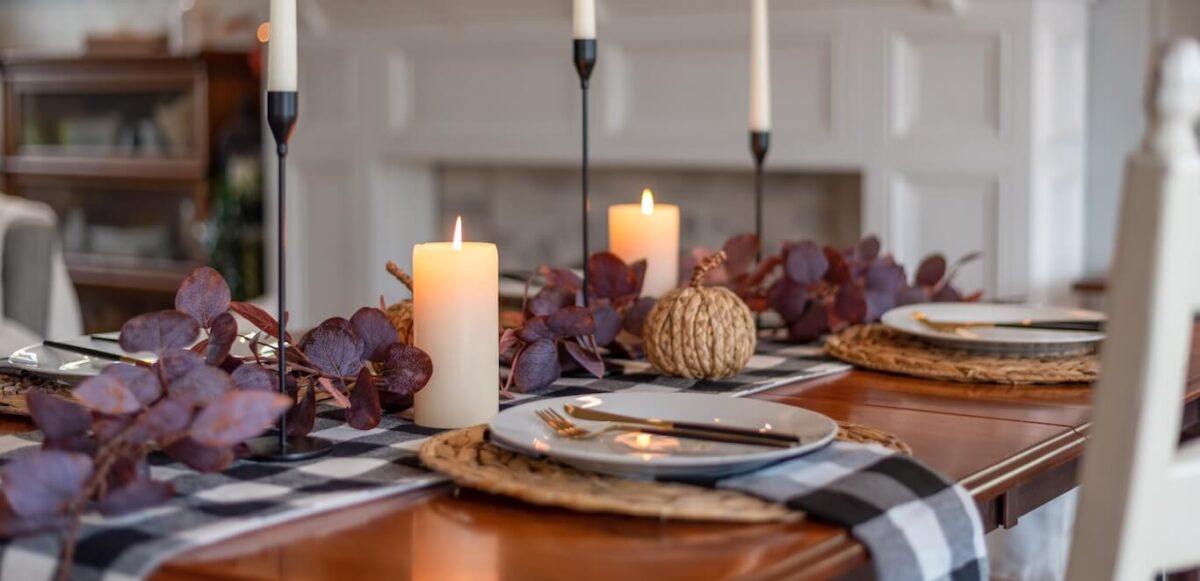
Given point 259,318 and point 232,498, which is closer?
point 232,498

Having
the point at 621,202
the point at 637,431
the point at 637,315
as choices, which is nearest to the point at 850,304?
the point at 637,315

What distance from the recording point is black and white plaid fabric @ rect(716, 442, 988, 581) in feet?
2.82

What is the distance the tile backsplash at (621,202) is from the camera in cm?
352

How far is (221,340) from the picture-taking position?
1.04 meters

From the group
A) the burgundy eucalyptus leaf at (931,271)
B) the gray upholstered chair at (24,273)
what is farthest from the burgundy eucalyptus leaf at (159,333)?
the gray upholstered chair at (24,273)

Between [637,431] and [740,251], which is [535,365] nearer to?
[637,431]

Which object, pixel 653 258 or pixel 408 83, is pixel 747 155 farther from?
pixel 653 258

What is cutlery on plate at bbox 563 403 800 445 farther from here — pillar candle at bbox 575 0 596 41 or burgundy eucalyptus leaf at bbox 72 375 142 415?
pillar candle at bbox 575 0 596 41

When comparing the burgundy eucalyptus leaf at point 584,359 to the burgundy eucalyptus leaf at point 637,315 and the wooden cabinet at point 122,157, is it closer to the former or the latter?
Answer: the burgundy eucalyptus leaf at point 637,315

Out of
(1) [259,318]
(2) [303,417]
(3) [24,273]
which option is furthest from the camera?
(3) [24,273]

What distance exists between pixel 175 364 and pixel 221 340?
9 cm

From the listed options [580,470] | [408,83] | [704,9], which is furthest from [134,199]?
[580,470]

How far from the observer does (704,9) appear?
337cm

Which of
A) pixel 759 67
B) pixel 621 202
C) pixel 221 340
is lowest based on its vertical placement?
pixel 221 340
